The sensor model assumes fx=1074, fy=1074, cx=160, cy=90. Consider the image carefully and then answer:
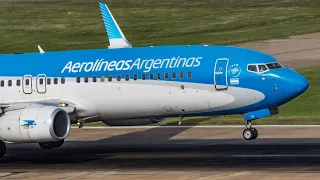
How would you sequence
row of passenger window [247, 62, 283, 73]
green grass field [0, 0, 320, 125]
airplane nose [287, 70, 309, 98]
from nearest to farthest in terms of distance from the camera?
airplane nose [287, 70, 309, 98] → row of passenger window [247, 62, 283, 73] → green grass field [0, 0, 320, 125]

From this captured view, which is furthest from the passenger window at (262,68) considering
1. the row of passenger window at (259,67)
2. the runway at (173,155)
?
the runway at (173,155)

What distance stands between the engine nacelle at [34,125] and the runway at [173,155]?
1.13 metres

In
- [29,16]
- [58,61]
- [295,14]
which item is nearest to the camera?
[58,61]

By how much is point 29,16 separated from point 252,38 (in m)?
25.6

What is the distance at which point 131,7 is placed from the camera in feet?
343

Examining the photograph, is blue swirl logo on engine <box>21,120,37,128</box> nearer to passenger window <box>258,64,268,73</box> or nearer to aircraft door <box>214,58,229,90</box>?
aircraft door <box>214,58,229,90</box>

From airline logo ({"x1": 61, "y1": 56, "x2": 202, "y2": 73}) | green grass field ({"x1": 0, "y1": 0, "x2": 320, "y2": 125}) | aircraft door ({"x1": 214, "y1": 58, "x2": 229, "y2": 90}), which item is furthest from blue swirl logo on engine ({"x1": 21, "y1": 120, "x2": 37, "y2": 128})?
green grass field ({"x1": 0, "y1": 0, "x2": 320, "y2": 125})

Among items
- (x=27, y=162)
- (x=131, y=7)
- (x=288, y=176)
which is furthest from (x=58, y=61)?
(x=131, y=7)

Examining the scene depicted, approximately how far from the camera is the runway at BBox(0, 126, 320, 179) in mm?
36875

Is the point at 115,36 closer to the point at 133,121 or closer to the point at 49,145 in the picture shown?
the point at 133,121

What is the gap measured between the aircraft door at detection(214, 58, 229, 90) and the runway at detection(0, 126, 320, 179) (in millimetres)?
2740

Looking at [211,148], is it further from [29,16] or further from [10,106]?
[29,16]

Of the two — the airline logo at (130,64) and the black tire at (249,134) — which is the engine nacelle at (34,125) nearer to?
the airline logo at (130,64)

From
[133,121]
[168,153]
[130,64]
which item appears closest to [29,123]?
[130,64]
